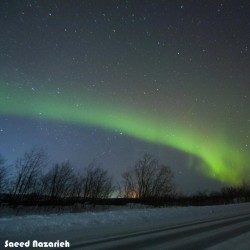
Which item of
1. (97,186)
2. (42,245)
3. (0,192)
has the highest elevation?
(97,186)

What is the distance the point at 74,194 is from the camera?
3093 inches

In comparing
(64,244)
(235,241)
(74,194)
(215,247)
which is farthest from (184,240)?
(74,194)

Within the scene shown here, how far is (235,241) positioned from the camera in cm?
1120

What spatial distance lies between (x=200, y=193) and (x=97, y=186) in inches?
2179

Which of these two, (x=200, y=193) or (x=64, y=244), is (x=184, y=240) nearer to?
(x=64, y=244)

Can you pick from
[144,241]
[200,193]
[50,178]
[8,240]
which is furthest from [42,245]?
[200,193]

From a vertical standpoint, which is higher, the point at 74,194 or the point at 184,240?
the point at 74,194

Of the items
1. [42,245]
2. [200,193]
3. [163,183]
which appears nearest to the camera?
[42,245]

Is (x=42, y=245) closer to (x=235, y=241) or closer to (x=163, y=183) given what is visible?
(x=235, y=241)

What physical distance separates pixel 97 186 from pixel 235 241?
2984 inches

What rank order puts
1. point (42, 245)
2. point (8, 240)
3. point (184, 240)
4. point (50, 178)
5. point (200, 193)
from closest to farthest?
point (42, 245)
point (8, 240)
point (184, 240)
point (50, 178)
point (200, 193)

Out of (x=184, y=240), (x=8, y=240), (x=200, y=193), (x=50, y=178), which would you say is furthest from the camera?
(x=200, y=193)

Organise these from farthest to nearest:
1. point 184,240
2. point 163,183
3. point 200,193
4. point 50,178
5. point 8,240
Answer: point 200,193, point 163,183, point 50,178, point 184,240, point 8,240

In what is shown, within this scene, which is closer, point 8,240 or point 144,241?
point 8,240
